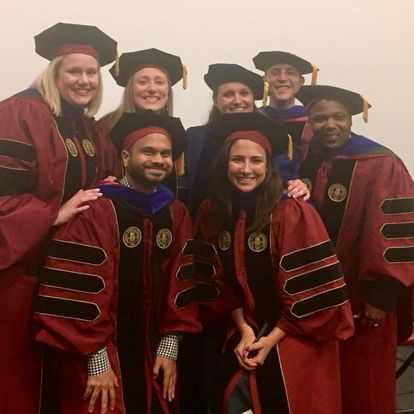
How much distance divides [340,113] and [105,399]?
1.57m

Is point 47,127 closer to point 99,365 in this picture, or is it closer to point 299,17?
point 99,365

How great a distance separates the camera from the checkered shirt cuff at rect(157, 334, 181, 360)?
1.96m

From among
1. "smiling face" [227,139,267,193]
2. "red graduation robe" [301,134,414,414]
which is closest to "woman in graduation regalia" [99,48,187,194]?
"smiling face" [227,139,267,193]

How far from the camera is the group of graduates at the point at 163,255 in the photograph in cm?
182

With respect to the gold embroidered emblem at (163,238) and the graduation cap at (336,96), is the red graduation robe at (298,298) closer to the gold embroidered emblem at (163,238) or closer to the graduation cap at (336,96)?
the gold embroidered emblem at (163,238)

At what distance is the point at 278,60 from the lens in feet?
8.09

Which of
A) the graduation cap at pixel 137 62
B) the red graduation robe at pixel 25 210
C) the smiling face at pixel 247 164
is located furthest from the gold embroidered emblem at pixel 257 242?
the graduation cap at pixel 137 62

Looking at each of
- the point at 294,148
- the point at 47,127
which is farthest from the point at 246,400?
the point at 47,127

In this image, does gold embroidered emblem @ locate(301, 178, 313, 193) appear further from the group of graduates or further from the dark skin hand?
the dark skin hand

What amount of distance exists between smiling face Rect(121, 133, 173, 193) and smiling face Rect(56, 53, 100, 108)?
11.6 inches

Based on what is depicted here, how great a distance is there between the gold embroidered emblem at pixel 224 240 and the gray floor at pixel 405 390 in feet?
5.45

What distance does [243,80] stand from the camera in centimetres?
235

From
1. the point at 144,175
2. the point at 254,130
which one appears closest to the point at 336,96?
the point at 254,130

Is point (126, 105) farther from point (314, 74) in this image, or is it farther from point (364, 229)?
point (364, 229)
